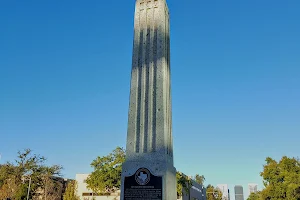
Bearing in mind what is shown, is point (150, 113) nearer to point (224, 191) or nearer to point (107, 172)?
point (107, 172)

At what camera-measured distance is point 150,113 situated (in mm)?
10461

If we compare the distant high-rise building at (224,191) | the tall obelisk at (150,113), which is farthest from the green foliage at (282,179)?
the distant high-rise building at (224,191)

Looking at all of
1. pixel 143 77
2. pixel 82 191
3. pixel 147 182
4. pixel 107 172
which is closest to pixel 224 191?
pixel 82 191

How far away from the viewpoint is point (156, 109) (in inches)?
409

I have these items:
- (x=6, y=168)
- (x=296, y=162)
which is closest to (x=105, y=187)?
(x=6, y=168)

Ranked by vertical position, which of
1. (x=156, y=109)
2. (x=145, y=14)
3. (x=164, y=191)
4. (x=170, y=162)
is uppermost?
(x=145, y=14)

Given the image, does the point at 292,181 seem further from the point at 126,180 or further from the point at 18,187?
the point at 18,187

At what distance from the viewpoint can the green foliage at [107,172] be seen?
31891mm

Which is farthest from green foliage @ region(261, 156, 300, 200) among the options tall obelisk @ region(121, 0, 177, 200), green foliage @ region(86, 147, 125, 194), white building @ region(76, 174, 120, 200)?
tall obelisk @ region(121, 0, 177, 200)

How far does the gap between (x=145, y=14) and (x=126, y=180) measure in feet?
22.4

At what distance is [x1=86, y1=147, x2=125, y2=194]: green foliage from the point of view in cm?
3189

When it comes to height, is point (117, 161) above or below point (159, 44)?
below

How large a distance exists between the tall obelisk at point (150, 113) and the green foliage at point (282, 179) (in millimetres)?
25180

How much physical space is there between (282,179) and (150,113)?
28561mm
